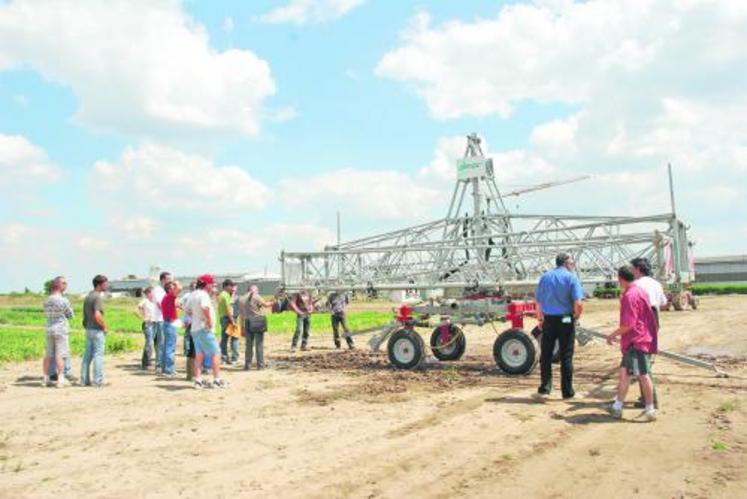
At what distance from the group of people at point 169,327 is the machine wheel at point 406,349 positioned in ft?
9.13

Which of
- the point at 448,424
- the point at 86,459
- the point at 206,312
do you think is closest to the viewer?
the point at 86,459

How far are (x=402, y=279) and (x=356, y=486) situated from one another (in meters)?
9.72

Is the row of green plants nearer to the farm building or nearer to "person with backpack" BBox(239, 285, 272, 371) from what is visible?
the farm building

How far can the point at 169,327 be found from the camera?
42.7 feet

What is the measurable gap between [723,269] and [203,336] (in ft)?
286

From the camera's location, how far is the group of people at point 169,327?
11.5m

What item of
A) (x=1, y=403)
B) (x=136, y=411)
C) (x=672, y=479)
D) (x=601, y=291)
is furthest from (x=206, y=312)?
(x=601, y=291)

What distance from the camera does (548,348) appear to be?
9539 millimetres

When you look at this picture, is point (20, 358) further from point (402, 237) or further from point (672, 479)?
point (672, 479)

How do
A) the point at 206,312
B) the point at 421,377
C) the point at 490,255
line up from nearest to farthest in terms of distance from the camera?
the point at 206,312 < the point at 421,377 < the point at 490,255

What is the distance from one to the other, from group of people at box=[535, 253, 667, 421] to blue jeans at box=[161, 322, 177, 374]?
732 cm

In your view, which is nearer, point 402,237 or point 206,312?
point 206,312

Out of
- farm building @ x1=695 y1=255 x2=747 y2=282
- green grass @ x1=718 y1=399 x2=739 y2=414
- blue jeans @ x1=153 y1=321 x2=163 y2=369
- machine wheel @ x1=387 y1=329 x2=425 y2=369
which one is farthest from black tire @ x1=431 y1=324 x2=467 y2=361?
farm building @ x1=695 y1=255 x2=747 y2=282

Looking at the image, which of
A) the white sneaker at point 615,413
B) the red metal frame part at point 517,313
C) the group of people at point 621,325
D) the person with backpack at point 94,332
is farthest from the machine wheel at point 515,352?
the person with backpack at point 94,332
